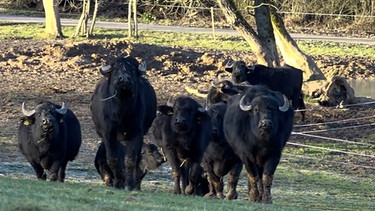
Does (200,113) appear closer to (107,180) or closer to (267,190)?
(107,180)

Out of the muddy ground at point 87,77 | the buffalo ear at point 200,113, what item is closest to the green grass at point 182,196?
the buffalo ear at point 200,113

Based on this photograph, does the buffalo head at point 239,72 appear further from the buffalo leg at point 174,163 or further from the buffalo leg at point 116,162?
the buffalo leg at point 116,162

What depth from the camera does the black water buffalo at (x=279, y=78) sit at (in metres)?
26.4

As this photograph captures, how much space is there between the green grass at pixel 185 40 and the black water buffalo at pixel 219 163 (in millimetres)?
24541

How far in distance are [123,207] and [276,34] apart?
21.7 meters

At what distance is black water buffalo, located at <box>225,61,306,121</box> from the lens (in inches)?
1040

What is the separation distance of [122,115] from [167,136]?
1547 mm

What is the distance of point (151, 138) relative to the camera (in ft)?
78.5

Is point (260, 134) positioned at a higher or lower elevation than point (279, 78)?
higher

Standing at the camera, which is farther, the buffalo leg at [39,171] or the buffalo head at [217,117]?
the buffalo head at [217,117]

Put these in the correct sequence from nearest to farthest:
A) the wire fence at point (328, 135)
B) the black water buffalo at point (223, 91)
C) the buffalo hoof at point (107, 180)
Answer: the buffalo hoof at point (107, 180), the black water buffalo at point (223, 91), the wire fence at point (328, 135)

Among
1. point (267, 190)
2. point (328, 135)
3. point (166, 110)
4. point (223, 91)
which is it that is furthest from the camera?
point (328, 135)

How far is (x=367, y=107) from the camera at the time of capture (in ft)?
96.5

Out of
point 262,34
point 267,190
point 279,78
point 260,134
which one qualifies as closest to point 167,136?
point 260,134
